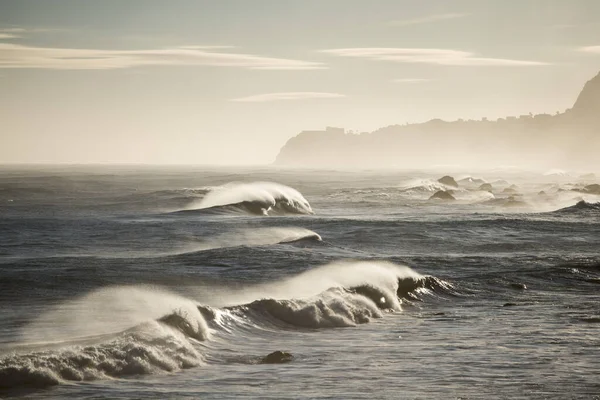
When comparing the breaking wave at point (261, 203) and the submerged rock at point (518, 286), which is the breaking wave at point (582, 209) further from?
the submerged rock at point (518, 286)

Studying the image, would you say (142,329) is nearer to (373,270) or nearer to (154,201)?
(373,270)

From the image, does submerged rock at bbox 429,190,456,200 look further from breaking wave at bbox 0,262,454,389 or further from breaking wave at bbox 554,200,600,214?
breaking wave at bbox 0,262,454,389

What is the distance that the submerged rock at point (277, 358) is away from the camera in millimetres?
16984

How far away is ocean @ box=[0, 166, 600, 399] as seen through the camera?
15336mm

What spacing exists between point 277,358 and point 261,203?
1649 inches

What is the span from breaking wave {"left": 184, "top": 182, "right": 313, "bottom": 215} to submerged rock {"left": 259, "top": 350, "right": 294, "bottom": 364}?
4022 centimetres

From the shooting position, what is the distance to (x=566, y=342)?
18812mm

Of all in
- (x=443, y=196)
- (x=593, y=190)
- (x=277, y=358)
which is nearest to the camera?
(x=277, y=358)

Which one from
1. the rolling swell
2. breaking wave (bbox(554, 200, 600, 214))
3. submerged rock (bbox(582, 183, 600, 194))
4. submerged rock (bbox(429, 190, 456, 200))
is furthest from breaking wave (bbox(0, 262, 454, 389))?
submerged rock (bbox(582, 183, 600, 194))

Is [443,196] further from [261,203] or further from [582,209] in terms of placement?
[261,203]

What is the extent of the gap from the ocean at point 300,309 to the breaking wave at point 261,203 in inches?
342

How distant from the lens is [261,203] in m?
58.9

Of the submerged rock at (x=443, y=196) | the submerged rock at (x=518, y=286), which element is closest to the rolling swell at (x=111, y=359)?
the submerged rock at (x=518, y=286)

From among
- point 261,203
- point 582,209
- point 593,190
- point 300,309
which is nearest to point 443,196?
point 593,190
